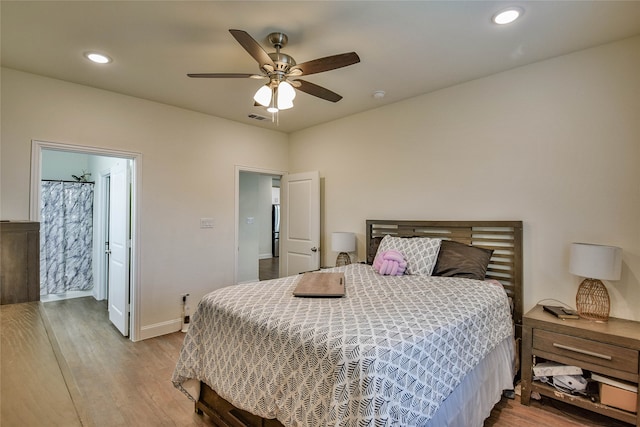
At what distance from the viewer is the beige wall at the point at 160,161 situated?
2730 millimetres

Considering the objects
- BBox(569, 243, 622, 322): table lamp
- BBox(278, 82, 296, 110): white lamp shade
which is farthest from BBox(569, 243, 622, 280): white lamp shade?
BBox(278, 82, 296, 110): white lamp shade

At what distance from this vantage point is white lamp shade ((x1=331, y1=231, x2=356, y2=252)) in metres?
3.81

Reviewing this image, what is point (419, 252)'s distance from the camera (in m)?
2.91

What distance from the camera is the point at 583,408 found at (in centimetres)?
215

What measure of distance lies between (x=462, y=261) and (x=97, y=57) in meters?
3.61

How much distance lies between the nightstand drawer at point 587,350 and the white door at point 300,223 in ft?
8.79

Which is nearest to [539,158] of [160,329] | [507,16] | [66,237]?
[507,16]

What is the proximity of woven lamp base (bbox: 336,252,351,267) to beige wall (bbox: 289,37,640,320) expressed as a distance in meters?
0.67

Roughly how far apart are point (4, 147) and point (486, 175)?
438 cm

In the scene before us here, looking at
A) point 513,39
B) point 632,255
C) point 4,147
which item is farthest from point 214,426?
point 513,39

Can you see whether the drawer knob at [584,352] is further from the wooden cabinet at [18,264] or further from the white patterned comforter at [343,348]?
the wooden cabinet at [18,264]

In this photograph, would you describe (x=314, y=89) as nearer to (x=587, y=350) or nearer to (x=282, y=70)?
(x=282, y=70)

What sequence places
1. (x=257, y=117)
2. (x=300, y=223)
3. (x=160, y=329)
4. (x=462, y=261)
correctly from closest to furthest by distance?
(x=462, y=261)
(x=160, y=329)
(x=257, y=117)
(x=300, y=223)

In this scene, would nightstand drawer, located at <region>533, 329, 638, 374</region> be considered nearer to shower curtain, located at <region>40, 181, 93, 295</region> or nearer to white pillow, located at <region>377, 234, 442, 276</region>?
white pillow, located at <region>377, 234, 442, 276</region>
